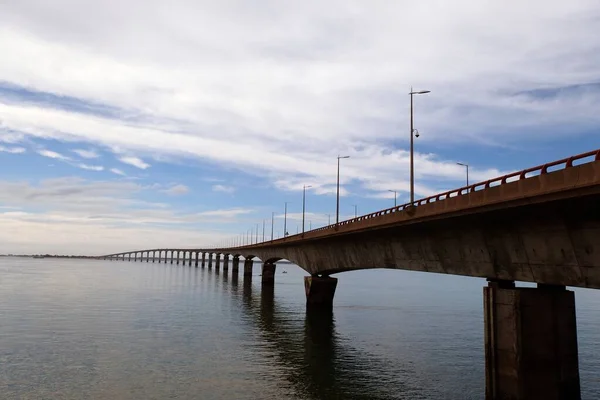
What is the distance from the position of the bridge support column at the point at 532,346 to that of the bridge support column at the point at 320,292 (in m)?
41.3

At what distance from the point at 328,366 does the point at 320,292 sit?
33.9 meters

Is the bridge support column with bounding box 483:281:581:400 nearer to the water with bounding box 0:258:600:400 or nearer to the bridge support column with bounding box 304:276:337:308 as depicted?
the water with bounding box 0:258:600:400

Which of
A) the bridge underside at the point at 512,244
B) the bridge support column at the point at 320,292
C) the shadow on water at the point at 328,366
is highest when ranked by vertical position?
the bridge underside at the point at 512,244

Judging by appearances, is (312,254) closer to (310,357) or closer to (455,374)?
(310,357)

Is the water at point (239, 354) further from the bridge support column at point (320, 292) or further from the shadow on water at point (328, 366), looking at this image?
the bridge support column at point (320, 292)

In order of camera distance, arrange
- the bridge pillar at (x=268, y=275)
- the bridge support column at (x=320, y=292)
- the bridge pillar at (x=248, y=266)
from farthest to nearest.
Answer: the bridge pillar at (x=248, y=266)
the bridge pillar at (x=268, y=275)
the bridge support column at (x=320, y=292)

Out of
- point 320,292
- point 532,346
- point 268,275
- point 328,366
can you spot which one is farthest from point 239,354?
point 268,275

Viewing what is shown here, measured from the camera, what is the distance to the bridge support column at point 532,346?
77.5 feet

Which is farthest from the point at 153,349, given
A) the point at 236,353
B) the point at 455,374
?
the point at 455,374

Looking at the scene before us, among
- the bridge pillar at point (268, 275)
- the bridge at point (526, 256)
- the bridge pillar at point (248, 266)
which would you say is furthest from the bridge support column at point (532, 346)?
the bridge pillar at point (248, 266)

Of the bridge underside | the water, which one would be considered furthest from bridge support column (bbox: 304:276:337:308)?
the bridge underside

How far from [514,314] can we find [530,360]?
7.35 ft

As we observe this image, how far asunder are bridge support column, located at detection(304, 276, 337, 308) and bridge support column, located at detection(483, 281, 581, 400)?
41.3 m

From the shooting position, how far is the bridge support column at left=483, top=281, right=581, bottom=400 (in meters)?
23.6
